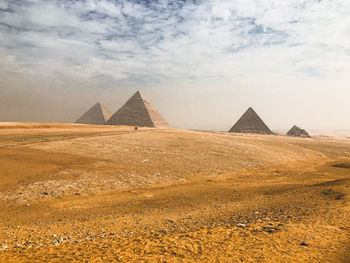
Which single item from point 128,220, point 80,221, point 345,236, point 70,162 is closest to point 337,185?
point 345,236

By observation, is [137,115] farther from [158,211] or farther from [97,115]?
[158,211]

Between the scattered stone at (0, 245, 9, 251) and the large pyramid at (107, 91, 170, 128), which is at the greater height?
the large pyramid at (107, 91, 170, 128)

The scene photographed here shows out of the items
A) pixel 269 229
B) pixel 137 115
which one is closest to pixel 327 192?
pixel 269 229

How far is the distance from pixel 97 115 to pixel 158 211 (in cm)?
8660

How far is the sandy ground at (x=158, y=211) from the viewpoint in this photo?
4250mm

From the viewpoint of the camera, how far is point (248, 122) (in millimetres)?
63781

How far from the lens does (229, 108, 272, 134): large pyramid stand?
203 feet

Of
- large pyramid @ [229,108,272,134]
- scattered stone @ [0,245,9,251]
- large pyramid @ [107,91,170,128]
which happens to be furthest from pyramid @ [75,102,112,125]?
scattered stone @ [0,245,9,251]

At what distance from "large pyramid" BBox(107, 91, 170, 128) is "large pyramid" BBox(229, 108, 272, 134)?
21.9 meters

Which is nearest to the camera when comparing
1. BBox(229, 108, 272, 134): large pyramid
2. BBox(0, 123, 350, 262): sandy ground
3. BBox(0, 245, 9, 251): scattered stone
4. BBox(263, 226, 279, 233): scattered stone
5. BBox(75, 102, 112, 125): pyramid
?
BBox(0, 123, 350, 262): sandy ground

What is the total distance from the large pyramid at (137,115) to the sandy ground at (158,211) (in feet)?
159

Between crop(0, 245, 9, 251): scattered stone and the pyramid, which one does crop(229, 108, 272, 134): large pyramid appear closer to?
the pyramid

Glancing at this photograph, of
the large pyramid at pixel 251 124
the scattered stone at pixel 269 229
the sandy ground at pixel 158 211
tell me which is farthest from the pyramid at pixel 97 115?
the scattered stone at pixel 269 229

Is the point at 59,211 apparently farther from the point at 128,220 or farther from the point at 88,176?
the point at 88,176
